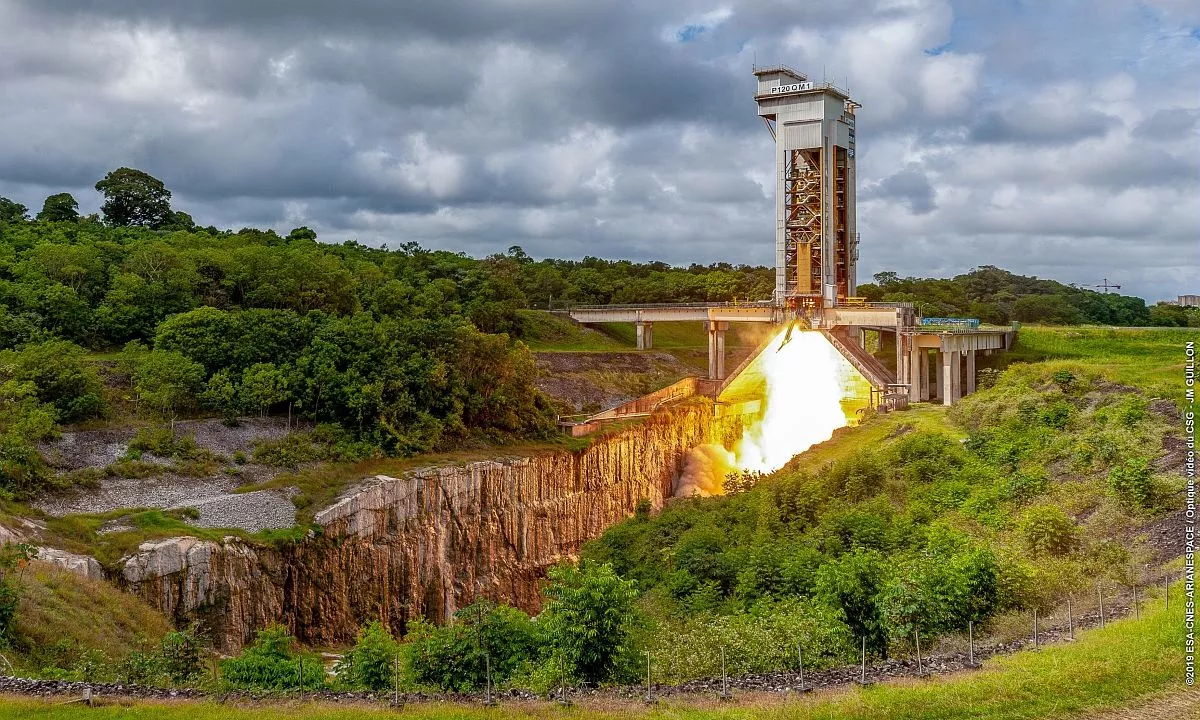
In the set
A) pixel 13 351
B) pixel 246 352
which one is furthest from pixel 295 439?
pixel 13 351

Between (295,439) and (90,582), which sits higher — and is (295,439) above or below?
above

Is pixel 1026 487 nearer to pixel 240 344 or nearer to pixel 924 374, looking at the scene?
pixel 924 374

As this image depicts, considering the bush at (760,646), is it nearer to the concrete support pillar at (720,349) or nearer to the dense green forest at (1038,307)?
the concrete support pillar at (720,349)

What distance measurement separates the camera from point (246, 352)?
59344 millimetres

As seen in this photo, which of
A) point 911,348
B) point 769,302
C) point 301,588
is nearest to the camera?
point 301,588

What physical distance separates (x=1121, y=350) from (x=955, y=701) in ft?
198

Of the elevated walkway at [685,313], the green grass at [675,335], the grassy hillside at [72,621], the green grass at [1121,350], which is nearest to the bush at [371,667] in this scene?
the grassy hillside at [72,621]

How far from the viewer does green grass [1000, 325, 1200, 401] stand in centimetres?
5469

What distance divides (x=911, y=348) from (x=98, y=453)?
180ft

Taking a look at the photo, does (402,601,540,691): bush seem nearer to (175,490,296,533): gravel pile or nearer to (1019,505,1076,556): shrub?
(1019,505,1076,556): shrub

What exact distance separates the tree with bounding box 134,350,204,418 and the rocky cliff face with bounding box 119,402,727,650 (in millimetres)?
13113

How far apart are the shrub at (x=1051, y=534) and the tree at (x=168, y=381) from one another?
43994mm

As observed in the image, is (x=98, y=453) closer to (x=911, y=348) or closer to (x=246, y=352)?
(x=246, y=352)

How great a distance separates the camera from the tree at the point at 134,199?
104 m
